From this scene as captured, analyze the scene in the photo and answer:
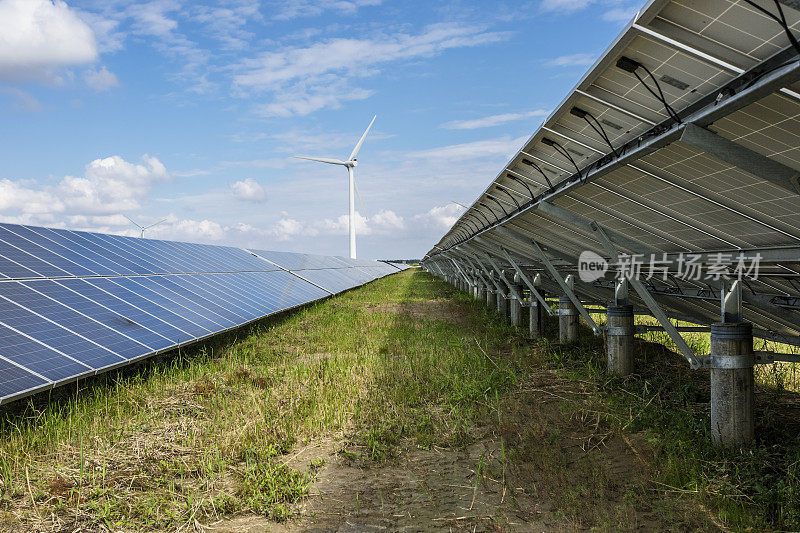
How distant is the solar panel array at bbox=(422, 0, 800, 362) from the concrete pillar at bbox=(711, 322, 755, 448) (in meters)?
0.63

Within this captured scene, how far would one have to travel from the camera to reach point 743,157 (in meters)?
4.77

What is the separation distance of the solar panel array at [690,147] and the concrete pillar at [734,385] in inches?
24.8

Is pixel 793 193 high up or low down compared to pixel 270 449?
up

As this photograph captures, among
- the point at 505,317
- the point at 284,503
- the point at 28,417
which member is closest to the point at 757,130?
the point at 284,503

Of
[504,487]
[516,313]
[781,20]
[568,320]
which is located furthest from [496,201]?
[781,20]

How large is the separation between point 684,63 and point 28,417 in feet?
26.4

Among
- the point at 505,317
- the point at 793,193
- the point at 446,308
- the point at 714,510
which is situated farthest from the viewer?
the point at 446,308

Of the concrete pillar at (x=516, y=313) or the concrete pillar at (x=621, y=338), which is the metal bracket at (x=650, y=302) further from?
the concrete pillar at (x=516, y=313)

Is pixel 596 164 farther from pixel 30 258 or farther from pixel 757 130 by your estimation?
pixel 30 258

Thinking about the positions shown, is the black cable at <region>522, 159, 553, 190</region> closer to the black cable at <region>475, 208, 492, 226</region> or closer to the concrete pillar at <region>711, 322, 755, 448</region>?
the concrete pillar at <region>711, 322, 755, 448</region>

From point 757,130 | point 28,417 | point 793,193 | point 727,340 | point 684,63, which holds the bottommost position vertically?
point 28,417

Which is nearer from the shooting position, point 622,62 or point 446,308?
point 622,62

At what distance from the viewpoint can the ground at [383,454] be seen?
5.21 meters

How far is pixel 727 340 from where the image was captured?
6.50m
